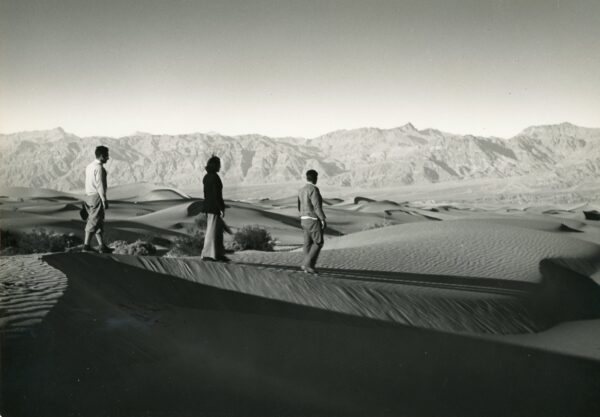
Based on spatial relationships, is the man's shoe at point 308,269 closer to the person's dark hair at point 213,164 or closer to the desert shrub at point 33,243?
the person's dark hair at point 213,164

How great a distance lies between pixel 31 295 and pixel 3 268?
216 centimetres

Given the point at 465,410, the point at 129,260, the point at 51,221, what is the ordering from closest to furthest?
1. the point at 465,410
2. the point at 129,260
3. the point at 51,221

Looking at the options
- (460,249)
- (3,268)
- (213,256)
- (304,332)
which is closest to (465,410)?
(304,332)

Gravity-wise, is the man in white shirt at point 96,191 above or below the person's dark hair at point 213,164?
below

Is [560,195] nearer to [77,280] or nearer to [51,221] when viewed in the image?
[51,221]

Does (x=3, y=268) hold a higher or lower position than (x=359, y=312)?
higher

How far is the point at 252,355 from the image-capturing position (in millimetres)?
8727

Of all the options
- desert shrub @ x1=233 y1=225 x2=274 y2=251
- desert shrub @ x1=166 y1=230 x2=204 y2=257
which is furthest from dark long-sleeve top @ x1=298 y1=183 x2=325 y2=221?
desert shrub @ x1=233 y1=225 x2=274 y2=251

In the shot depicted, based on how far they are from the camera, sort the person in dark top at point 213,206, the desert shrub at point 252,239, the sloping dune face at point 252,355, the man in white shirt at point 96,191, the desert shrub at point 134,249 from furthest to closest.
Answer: the desert shrub at point 252,239, the desert shrub at point 134,249, the person in dark top at point 213,206, the man in white shirt at point 96,191, the sloping dune face at point 252,355

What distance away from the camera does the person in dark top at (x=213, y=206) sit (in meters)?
11.2

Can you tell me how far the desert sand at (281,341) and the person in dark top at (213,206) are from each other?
15.4 inches

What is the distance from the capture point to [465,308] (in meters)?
12.0

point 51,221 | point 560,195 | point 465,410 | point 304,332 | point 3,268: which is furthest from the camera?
point 560,195

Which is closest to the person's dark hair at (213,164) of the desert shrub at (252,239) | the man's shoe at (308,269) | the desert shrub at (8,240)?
the man's shoe at (308,269)
